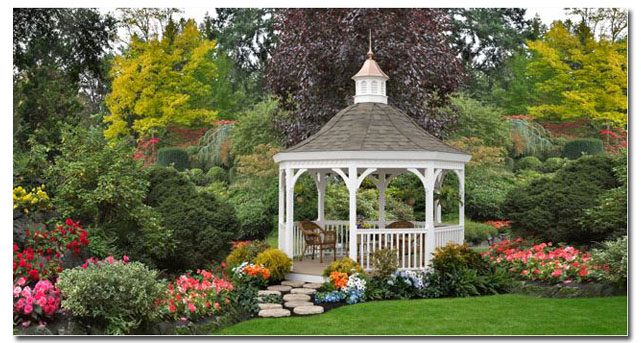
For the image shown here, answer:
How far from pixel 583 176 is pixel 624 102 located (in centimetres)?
235

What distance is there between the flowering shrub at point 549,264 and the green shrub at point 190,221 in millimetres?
4958

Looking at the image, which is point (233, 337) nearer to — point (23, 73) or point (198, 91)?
point (23, 73)

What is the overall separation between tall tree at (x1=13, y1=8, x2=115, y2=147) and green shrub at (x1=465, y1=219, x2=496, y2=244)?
10044 millimetres

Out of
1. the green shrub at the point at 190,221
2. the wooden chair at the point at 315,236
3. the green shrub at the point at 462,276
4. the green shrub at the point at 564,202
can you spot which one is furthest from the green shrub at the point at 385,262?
the green shrub at the point at 564,202

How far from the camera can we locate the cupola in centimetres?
1288

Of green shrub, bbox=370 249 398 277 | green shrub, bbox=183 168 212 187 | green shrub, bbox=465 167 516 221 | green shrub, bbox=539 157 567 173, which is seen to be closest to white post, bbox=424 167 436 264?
green shrub, bbox=370 249 398 277

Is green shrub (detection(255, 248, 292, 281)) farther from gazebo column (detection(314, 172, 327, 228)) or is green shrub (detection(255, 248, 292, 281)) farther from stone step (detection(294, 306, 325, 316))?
gazebo column (detection(314, 172, 327, 228))

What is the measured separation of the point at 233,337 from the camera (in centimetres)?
842

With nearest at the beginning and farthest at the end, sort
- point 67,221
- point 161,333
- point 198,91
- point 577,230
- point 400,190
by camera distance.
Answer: point 161,333, point 67,221, point 577,230, point 400,190, point 198,91

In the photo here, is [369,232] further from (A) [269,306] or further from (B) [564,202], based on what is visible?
(B) [564,202]

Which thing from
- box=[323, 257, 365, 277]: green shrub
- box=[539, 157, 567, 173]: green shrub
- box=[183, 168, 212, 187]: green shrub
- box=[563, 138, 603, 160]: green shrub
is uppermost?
box=[563, 138, 603, 160]: green shrub

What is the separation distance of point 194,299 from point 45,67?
231 inches

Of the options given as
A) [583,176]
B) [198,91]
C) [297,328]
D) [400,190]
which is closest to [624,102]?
[583,176]

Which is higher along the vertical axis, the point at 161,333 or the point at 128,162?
the point at 128,162
